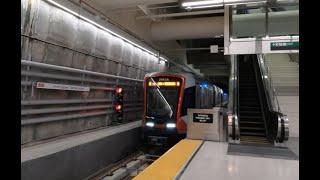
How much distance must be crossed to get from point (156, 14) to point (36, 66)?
6359 millimetres

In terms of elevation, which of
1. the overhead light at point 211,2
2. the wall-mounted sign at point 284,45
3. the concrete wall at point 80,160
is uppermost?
the overhead light at point 211,2

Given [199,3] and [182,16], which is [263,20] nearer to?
[199,3]

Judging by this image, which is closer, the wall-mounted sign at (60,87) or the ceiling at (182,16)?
the wall-mounted sign at (60,87)

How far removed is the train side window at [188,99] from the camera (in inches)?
350

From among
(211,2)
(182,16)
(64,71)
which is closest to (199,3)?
(211,2)

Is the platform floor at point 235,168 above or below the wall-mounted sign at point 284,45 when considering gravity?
below

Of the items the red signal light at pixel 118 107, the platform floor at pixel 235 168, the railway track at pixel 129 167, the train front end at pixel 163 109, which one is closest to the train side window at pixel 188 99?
the train front end at pixel 163 109

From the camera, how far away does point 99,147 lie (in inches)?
258

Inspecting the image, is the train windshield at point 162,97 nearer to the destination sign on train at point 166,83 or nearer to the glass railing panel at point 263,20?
the destination sign on train at point 166,83

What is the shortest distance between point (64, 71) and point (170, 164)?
3.38m

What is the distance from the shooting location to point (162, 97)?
29.2 ft

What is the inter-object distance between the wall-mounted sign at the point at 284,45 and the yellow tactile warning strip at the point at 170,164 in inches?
154

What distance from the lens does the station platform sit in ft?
14.5

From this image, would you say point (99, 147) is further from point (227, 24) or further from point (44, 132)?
point (227, 24)
